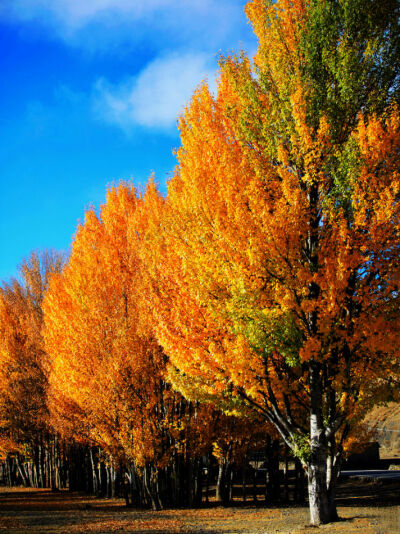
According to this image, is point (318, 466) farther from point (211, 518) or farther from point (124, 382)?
point (124, 382)

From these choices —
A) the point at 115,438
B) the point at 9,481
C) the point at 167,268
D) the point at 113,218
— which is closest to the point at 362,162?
the point at 167,268

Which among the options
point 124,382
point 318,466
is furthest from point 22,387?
point 318,466

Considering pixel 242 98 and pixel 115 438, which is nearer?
pixel 242 98

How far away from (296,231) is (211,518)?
32.2ft

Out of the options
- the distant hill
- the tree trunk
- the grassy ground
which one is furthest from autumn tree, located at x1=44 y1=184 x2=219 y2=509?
the distant hill

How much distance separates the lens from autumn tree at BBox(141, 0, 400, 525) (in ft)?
26.7

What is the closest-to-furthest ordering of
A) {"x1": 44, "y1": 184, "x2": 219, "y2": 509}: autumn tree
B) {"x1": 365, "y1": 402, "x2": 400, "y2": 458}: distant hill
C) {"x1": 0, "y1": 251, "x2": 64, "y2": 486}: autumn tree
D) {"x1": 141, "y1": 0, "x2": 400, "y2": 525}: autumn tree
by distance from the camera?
{"x1": 141, "y1": 0, "x2": 400, "y2": 525}: autumn tree < {"x1": 44, "y1": 184, "x2": 219, "y2": 509}: autumn tree < {"x1": 0, "y1": 251, "x2": 64, "y2": 486}: autumn tree < {"x1": 365, "y1": 402, "x2": 400, "y2": 458}: distant hill

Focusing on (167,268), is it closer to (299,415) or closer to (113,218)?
(299,415)

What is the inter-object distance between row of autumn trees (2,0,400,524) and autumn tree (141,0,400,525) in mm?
31

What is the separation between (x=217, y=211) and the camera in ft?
30.0

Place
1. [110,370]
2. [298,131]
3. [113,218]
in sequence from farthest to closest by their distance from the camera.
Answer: [113,218] < [110,370] < [298,131]

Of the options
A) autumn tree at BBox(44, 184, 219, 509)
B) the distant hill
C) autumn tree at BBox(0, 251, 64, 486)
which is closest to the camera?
autumn tree at BBox(44, 184, 219, 509)

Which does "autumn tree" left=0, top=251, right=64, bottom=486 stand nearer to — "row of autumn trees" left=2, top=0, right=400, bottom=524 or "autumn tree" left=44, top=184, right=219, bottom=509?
"autumn tree" left=44, top=184, right=219, bottom=509

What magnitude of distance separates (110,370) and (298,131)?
10.0 meters
